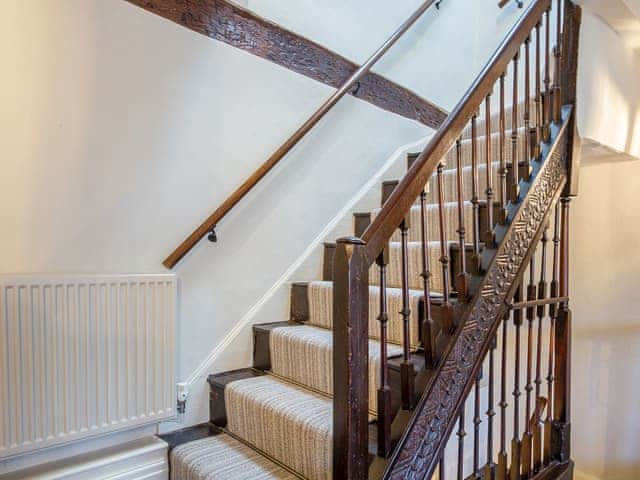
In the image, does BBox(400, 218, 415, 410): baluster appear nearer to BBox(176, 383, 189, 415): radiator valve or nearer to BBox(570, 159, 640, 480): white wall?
BBox(176, 383, 189, 415): radiator valve

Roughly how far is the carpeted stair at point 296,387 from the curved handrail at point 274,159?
0.56m

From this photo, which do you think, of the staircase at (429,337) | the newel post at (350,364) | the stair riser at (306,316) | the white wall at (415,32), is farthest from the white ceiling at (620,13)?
the newel post at (350,364)

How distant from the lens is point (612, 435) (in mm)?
2943

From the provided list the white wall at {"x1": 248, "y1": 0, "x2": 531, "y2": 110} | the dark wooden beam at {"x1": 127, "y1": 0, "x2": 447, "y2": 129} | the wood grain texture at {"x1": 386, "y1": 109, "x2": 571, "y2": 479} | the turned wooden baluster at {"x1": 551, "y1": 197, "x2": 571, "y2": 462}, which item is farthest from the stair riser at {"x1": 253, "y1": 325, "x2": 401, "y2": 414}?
the white wall at {"x1": 248, "y1": 0, "x2": 531, "y2": 110}

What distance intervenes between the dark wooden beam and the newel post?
142 centimetres

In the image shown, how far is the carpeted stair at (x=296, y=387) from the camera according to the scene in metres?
1.47

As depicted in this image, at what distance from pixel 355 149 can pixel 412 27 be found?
1137 mm

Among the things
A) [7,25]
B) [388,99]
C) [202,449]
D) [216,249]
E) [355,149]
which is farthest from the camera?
[388,99]

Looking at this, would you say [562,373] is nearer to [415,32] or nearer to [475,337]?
[475,337]

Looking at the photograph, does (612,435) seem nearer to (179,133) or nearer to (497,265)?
(497,265)

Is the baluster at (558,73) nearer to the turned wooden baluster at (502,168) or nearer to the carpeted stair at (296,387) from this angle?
the carpeted stair at (296,387)

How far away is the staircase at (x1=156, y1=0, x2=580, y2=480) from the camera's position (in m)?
1.17

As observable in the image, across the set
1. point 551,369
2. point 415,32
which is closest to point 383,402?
point 551,369

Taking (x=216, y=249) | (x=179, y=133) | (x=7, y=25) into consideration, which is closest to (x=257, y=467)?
(x=216, y=249)
